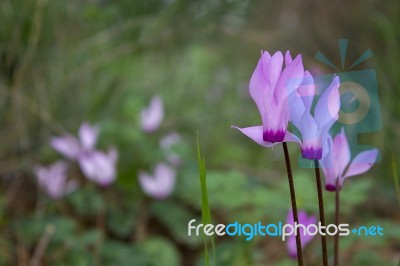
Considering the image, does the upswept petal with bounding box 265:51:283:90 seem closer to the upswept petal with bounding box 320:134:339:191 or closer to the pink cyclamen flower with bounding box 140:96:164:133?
the upswept petal with bounding box 320:134:339:191

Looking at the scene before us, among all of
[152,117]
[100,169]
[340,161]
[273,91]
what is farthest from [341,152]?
[152,117]

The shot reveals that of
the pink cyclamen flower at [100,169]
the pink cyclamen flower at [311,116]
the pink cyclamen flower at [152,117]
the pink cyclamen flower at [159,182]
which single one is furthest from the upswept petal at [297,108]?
the pink cyclamen flower at [152,117]

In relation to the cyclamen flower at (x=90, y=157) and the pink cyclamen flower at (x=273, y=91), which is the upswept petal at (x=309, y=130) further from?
the cyclamen flower at (x=90, y=157)

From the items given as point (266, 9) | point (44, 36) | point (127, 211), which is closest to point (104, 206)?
point (127, 211)

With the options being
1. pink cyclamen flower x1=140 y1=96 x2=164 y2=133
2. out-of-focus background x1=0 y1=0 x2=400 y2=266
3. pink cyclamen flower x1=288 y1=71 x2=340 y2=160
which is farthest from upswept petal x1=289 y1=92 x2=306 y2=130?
pink cyclamen flower x1=140 y1=96 x2=164 y2=133

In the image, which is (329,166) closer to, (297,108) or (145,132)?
(297,108)
